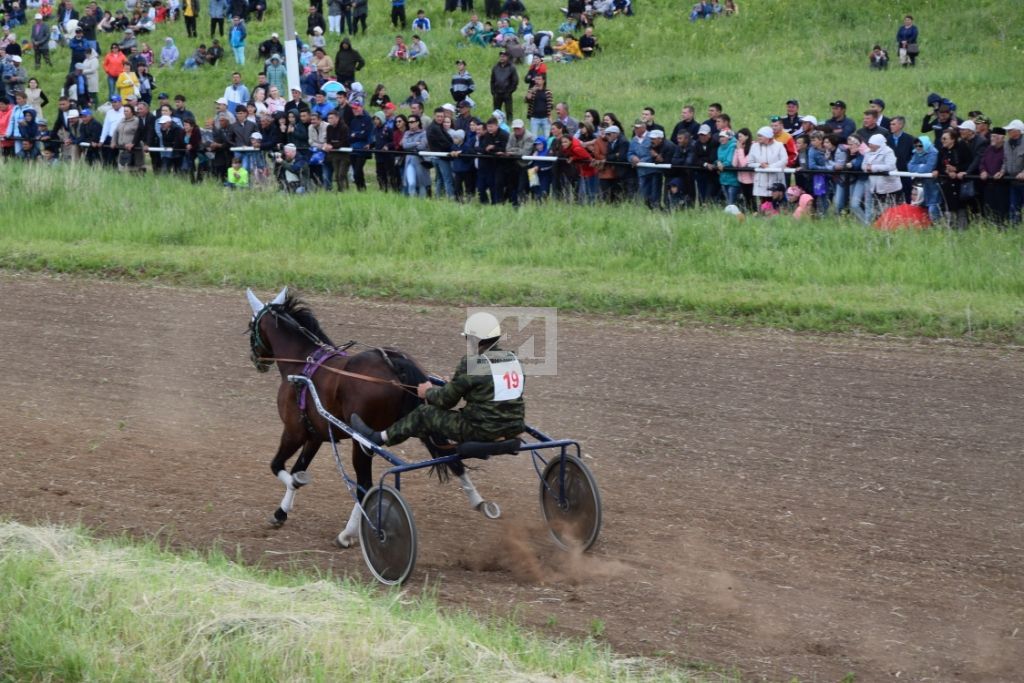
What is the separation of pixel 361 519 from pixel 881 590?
296 cm

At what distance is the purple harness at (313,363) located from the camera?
810cm

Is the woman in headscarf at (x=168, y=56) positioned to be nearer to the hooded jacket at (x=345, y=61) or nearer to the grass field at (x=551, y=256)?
the hooded jacket at (x=345, y=61)

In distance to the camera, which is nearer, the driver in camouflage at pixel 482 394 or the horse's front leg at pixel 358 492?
the driver in camouflage at pixel 482 394

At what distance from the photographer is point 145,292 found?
15.0 m

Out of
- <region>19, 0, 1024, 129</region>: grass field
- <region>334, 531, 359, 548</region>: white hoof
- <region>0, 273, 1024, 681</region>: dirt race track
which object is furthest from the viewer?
<region>19, 0, 1024, 129</region>: grass field

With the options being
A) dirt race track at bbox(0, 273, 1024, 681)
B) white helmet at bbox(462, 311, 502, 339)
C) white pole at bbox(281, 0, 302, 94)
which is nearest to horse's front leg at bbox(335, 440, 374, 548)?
dirt race track at bbox(0, 273, 1024, 681)

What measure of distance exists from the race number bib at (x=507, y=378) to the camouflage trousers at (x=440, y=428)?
0.20m

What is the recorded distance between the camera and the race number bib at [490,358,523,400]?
7.39m

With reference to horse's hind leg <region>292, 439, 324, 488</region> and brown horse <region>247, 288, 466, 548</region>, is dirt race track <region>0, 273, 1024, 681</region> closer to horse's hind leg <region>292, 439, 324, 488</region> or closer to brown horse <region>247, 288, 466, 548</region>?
horse's hind leg <region>292, 439, 324, 488</region>

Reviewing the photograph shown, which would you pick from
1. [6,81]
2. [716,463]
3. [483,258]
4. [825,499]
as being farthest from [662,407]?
[6,81]

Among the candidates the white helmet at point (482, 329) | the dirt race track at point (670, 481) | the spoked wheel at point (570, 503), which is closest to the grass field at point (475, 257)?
the dirt race track at point (670, 481)

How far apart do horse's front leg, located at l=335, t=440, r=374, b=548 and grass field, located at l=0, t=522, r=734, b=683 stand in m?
1.28

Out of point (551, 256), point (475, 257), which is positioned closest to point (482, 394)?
point (551, 256)

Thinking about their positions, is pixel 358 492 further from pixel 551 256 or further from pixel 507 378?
pixel 551 256
